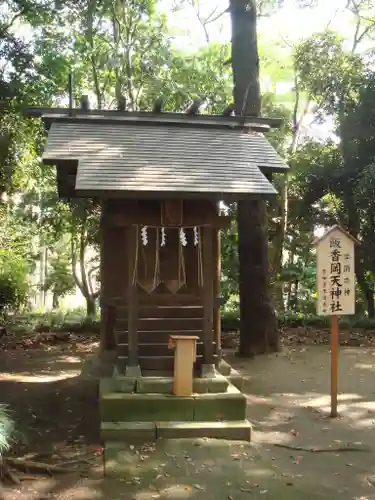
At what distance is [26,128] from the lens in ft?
42.7

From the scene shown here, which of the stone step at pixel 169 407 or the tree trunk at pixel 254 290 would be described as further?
the tree trunk at pixel 254 290

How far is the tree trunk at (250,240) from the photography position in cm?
1143

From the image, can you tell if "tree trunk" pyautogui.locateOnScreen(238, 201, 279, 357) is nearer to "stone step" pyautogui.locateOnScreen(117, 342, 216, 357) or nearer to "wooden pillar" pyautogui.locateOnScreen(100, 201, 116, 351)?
"wooden pillar" pyautogui.locateOnScreen(100, 201, 116, 351)

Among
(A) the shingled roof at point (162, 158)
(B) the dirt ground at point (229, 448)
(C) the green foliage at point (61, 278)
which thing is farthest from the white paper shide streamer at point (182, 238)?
(C) the green foliage at point (61, 278)

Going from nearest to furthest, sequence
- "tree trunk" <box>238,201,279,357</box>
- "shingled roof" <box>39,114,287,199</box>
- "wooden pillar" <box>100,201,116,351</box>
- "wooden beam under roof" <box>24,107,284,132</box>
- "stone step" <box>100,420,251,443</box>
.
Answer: "stone step" <box>100,420,251,443</box> < "shingled roof" <box>39,114,287,199</box> < "wooden beam under roof" <box>24,107,284,132</box> < "wooden pillar" <box>100,201,116,351</box> < "tree trunk" <box>238,201,279,357</box>

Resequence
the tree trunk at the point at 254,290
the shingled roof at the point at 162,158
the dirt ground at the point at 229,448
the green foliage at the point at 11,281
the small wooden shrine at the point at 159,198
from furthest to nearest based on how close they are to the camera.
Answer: the green foliage at the point at 11,281 → the tree trunk at the point at 254,290 → the small wooden shrine at the point at 159,198 → the shingled roof at the point at 162,158 → the dirt ground at the point at 229,448

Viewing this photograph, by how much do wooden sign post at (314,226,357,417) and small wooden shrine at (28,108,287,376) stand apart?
1213 mm

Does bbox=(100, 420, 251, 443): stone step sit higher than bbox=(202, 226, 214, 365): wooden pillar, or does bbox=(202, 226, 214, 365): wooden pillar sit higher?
bbox=(202, 226, 214, 365): wooden pillar

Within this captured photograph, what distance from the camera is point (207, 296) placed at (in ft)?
22.9

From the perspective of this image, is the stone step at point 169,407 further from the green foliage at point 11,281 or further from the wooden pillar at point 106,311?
the green foliage at point 11,281

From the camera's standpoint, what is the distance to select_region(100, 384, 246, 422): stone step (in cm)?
619

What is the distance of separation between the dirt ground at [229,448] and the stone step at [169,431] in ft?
0.43

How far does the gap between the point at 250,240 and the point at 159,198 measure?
542 cm

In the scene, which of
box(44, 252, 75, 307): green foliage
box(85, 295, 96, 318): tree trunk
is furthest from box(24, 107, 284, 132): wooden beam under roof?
box(44, 252, 75, 307): green foliage
